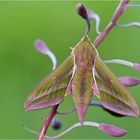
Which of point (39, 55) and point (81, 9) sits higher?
point (81, 9)

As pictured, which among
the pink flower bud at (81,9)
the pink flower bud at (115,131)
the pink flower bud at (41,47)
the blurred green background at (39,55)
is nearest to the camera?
the pink flower bud at (81,9)

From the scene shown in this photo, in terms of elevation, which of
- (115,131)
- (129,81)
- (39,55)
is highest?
(129,81)

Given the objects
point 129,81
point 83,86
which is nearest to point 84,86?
point 83,86

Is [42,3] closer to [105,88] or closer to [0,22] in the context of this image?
[0,22]

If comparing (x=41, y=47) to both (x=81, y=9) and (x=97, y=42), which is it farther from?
(x=81, y=9)

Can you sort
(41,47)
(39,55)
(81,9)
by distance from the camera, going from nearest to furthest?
(81,9), (41,47), (39,55)

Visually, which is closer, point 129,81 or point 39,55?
point 129,81

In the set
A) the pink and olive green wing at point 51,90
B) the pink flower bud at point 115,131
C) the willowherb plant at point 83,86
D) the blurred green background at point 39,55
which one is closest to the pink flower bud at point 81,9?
the willowherb plant at point 83,86

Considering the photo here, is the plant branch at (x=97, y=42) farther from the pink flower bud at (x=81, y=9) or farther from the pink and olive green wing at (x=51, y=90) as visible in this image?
the pink flower bud at (x=81, y=9)

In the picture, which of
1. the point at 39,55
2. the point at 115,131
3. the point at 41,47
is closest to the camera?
the point at 115,131
